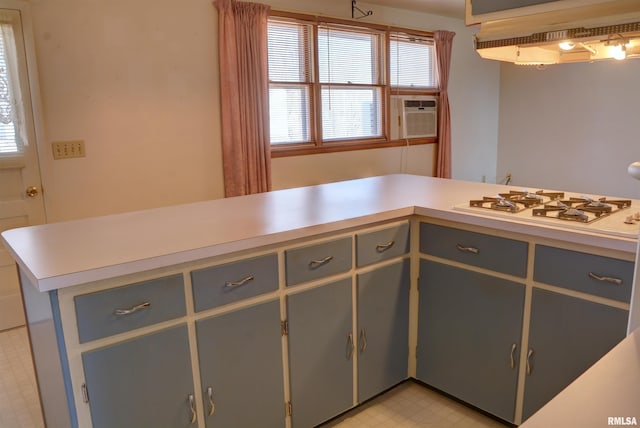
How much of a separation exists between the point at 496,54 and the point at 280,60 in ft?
9.78

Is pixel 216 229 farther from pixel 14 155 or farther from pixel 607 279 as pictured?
pixel 14 155

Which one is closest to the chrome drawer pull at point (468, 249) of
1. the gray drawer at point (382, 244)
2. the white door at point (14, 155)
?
the gray drawer at point (382, 244)

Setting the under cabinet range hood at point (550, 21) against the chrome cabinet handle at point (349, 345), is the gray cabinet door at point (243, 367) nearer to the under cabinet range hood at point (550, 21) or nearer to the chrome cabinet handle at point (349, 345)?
the chrome cabinet handle at point (349, 345)

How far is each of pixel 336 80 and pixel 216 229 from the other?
328 cm

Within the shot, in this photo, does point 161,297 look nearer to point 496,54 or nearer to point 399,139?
point 496,54

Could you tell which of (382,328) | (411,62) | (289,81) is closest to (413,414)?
(382,328)

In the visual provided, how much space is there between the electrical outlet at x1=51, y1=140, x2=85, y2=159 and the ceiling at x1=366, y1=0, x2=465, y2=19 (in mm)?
3041

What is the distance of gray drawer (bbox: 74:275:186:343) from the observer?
140 centimetres

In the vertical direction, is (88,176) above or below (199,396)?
above

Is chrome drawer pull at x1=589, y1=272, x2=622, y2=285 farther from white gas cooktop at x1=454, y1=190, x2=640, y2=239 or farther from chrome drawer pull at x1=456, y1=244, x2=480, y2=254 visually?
chrome drawer pull at x1=456, y1=244, x2=480, y2=254

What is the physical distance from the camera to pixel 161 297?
1.53 meters

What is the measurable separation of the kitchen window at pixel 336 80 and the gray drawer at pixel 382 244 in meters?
2.36

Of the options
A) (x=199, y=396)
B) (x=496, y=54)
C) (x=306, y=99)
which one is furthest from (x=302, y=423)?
(x=306, y=99)

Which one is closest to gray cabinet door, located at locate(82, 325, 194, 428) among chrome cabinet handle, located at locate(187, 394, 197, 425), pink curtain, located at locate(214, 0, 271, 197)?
chrome cabinet handle, located at locate(187, 394, 197, 425)
